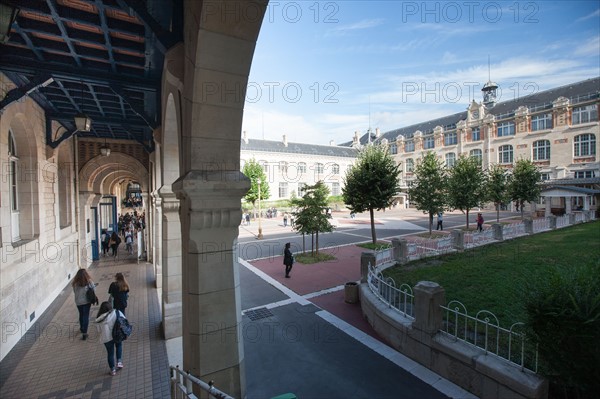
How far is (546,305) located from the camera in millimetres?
3773

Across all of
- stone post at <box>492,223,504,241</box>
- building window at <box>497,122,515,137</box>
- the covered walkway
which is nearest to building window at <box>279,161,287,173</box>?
building window at <box>497,122,515,137</box>

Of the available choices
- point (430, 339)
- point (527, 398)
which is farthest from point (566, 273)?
point (430, 339)

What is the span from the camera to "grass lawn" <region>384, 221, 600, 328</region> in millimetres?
7303

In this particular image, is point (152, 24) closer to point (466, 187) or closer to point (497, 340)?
point (497, 340)

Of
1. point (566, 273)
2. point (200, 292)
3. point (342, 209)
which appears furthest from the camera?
point (342, 209)

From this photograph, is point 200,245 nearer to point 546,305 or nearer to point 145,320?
point 546,305

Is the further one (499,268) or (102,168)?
(102,168)

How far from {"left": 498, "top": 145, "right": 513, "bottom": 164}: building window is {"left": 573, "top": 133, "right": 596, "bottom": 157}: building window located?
7.41 m

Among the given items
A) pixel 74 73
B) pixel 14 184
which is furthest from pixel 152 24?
pixel 14 184

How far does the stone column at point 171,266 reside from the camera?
22.9 ft

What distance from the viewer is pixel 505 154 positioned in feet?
143

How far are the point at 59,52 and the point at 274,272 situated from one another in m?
10.1

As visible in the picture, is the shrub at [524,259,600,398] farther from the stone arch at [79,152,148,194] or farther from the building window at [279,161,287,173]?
the building window at [279,161,287,173]

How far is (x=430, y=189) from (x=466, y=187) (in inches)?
157
